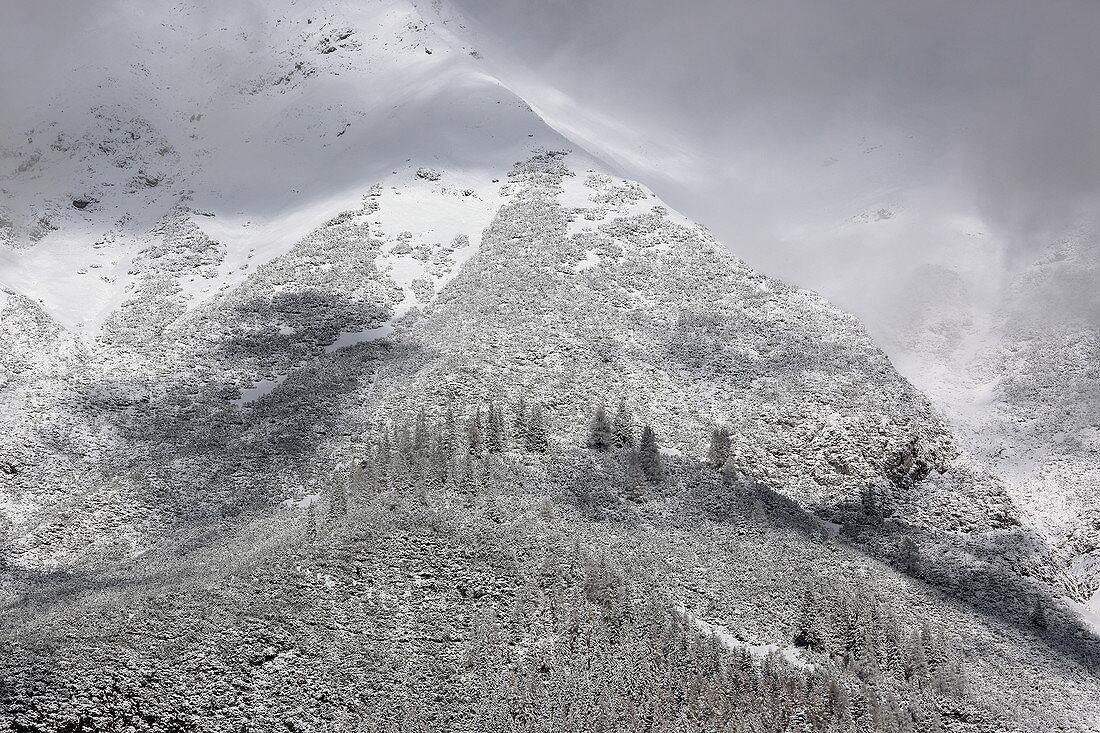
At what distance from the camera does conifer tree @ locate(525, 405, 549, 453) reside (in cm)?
4269

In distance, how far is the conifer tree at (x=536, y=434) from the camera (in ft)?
140

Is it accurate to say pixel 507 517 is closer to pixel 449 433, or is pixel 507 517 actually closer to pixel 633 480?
pixel 449 433

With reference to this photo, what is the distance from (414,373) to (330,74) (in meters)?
54.4

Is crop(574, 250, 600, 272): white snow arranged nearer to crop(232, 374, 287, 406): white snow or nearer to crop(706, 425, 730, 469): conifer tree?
crop(706, 425, 730, 469): conifer tree

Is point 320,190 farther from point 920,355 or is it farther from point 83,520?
point 920,355

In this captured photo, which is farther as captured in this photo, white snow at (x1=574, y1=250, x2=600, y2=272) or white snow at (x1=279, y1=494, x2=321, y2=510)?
white snow at (x1=574, y1=250, x2=600, y2=272)

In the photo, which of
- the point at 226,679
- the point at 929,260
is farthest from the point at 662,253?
the point at 929,260

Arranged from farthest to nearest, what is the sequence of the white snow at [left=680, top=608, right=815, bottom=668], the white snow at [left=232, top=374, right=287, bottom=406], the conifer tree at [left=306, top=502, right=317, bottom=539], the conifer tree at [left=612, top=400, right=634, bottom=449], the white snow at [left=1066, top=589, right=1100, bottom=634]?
1. the white snow at [left=232, top=374, right=287, bottom=406]
2. the conifer tree at [left=612, top=400, right=634, bottom=449]
3. the white snow at [left=1066, top=589, right=1100, bottom=634]
4. the conifer tree at [left=306, top=502, right=317, bottom=539]
5. the white snow at [left=680, top=608, right=815, bottom=668]

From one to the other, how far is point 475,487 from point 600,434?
7.77 m

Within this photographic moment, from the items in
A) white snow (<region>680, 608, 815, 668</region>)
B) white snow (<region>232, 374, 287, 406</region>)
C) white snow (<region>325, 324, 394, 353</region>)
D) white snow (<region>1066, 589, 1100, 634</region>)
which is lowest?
white snow (<region>680, 608, 815, 668</region>)

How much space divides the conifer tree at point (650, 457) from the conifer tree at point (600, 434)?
165 centimetres

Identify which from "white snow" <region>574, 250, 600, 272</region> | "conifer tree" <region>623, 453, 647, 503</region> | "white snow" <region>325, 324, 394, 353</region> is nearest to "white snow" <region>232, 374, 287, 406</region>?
"white snow" <region>325, 324, 394, 353</region>

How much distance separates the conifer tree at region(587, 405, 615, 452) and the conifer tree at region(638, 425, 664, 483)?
1647 millimetres

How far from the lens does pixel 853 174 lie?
124m
